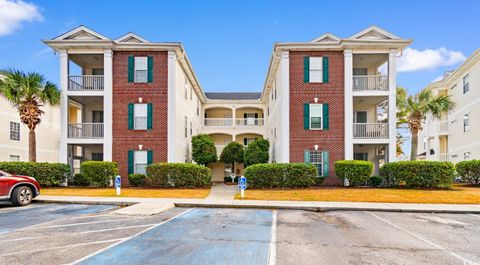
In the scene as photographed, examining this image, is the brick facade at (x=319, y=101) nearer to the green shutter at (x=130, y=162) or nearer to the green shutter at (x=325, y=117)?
the green shutter at (x=325, y=117)

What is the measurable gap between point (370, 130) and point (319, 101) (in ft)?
12.7

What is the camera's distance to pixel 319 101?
74.6 feet

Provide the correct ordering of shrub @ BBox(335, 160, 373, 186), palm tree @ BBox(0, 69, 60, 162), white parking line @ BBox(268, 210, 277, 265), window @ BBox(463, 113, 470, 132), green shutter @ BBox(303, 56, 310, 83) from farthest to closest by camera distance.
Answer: window @ BBox(463, 113, 470, 132)
green shutter @ BBox(303, 56, 310, 83)
palm tree @ BBox(0, 69, 60, 162)
shrub @ BBox(335, 160, 373, 186)
white parking line @ BBox(268, 210, 277, 265)

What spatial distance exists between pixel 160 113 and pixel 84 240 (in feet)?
51.7

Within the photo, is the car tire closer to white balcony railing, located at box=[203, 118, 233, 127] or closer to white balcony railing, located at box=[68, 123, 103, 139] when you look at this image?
white balcony railing, located at box=[68, 123, 103, 139]

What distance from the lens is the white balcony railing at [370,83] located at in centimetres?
2341

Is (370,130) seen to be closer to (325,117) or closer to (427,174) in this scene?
(325,117)

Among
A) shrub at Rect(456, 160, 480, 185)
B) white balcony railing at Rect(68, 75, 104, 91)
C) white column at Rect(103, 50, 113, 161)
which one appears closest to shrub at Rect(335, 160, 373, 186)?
shrub at Rect(456, 160, 480, 185)

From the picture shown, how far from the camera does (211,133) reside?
36219 mm

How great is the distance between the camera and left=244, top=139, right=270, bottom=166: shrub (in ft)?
89.8

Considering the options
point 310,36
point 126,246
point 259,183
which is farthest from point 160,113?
point 126,246

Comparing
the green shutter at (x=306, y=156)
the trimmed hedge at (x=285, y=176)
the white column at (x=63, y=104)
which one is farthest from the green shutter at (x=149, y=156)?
the green shutter at (x=306, y=156)

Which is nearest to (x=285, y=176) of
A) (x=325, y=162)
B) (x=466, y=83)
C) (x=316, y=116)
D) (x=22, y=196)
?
(x=325, y=162)

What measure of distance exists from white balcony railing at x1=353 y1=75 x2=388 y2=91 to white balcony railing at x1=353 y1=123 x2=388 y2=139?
230 cm
